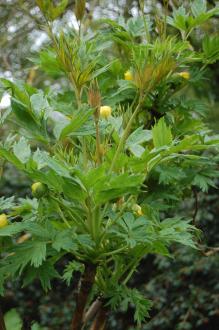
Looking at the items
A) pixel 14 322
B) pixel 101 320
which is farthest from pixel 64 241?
pixel 14 322

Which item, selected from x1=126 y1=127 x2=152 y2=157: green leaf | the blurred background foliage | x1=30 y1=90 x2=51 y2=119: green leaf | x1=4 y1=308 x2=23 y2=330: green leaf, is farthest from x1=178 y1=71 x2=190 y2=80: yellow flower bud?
the blurred background foliage

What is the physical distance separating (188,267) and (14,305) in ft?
4.64

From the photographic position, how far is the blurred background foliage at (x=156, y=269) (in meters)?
2.82

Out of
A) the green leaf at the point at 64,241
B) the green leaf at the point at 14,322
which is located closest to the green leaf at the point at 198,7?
the green leaf at the point at 64,241

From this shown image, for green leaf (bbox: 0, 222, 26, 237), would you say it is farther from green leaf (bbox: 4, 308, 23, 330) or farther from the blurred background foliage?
the blurred background foliage

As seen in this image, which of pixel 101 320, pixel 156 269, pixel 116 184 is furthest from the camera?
pixel 156 269

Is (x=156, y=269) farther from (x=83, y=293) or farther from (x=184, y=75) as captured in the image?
(x=83, y=293)

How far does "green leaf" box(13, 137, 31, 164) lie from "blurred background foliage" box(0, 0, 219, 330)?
181cm

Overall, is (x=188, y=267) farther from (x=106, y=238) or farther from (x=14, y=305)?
(x=106, y=238)

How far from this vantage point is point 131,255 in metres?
0.99

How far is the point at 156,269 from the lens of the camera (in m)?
3.88

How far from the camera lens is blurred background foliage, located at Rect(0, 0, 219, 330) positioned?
2.82m

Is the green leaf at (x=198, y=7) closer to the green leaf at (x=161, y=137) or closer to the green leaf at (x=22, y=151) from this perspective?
the green leaf at (x=161, y=137)

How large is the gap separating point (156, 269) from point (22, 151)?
3.16m
